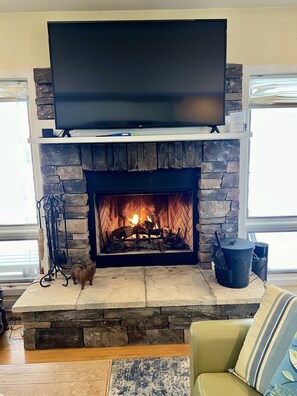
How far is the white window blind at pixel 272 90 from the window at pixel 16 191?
1.92 metres

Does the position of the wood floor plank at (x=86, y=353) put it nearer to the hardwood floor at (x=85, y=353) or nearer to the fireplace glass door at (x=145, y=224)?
the hardwood floor at (x=85, y=353)

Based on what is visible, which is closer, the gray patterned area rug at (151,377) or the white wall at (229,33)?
the gray patterned area rug at (151,377)

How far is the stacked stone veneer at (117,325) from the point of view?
7.63ft

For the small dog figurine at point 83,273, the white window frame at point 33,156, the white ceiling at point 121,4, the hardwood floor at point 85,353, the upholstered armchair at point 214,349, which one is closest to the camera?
the upholstered armchair at point 214,349

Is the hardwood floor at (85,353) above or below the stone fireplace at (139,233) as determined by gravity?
below

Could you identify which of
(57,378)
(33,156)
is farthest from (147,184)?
(57,378)

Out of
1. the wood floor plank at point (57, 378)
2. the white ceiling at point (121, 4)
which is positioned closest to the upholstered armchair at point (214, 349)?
the wood floor plank at point (57, 378)

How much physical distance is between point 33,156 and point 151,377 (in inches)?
75.3

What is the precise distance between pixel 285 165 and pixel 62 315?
2263 millimetres

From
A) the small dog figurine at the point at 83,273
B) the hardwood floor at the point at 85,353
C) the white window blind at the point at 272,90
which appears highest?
the white window blind at the point at 272,90

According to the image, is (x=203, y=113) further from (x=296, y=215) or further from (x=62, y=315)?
(x=62, y=315)

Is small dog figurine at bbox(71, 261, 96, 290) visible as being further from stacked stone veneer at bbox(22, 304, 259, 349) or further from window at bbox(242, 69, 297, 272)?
window at bbox(242, 69, 297, 272)

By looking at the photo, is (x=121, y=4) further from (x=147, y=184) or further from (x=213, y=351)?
(x=213, y=351)

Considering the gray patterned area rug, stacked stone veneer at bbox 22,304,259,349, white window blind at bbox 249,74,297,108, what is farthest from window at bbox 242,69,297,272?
the gray patterned area rug
